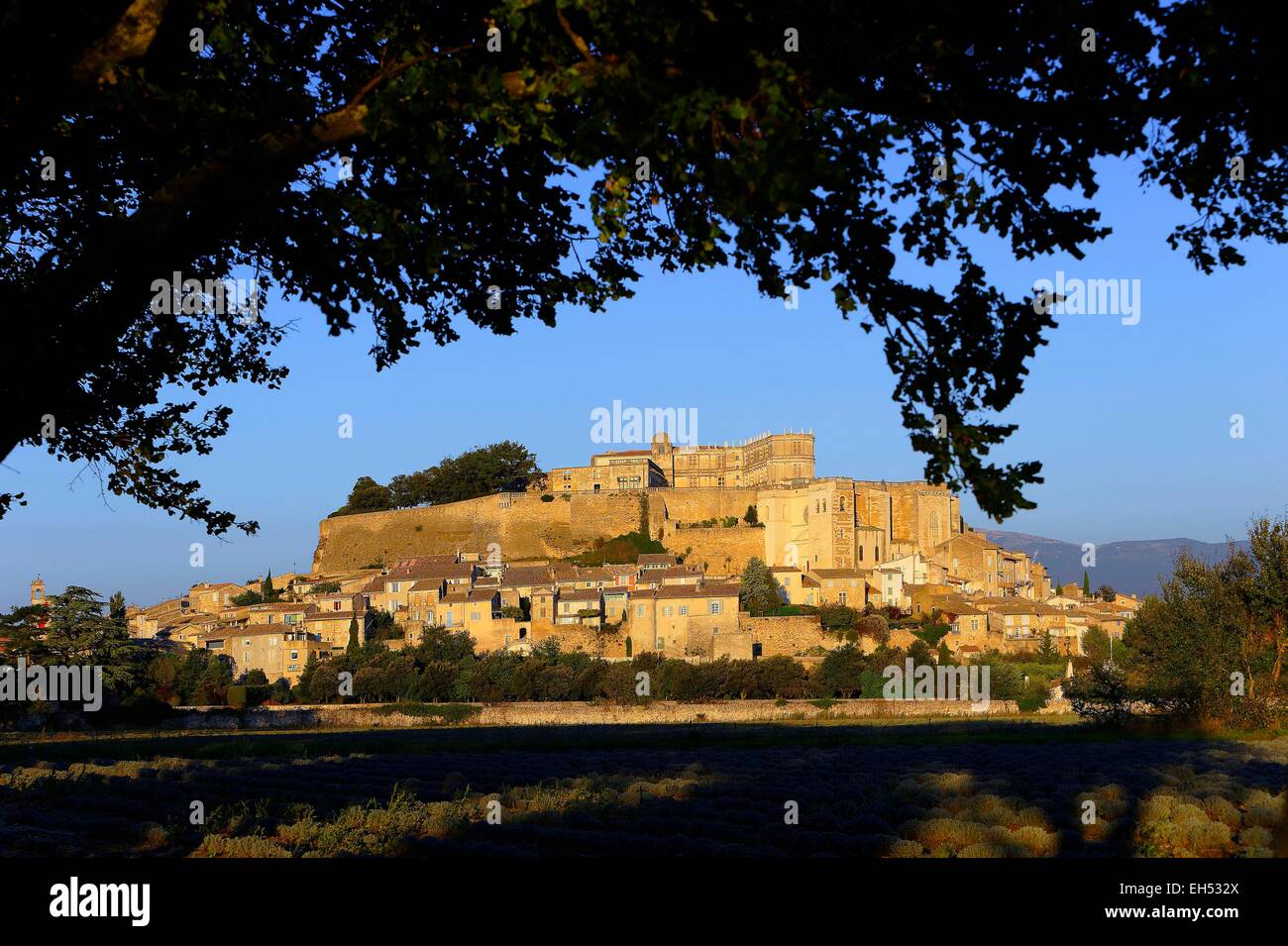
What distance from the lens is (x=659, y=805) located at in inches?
465

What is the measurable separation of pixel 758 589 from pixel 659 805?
68.9m

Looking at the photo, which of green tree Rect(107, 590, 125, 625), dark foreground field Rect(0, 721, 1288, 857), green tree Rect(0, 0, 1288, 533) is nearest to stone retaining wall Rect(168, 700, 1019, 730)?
green tree Rect(107, 590, 125, 625)

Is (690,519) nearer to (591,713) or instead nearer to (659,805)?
(591,713)

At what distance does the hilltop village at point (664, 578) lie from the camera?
233ft

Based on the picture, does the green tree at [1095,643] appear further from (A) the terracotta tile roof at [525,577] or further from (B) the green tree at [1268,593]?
(B) the green tree at [1268,593]

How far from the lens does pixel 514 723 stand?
51.1 meters

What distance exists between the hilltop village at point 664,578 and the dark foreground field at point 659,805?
50947mm

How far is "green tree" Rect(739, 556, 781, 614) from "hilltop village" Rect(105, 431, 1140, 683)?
1.18 ft

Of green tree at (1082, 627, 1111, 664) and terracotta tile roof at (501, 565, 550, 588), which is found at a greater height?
terracotta tile roof at (501, 565, 550, 588)

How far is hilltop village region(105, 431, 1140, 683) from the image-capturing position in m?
71.1

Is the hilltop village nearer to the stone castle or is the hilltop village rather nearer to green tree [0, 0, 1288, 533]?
the stone castle

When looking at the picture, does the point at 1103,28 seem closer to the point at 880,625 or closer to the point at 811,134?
the point at 811,134

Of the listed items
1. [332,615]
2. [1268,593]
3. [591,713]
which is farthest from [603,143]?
[332,615]
